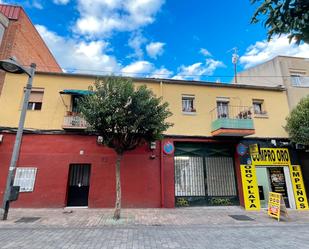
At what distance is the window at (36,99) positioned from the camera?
10.1 meters

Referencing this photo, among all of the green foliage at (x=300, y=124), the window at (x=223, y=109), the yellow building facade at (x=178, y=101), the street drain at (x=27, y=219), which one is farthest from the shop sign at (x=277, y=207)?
the street drain at (x=27, y=219)

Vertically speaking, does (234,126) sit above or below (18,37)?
below

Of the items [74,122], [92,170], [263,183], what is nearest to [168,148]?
[92,170]

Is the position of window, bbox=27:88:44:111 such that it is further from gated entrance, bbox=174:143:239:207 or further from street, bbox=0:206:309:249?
gated entrance, bbox=174:143:239:207

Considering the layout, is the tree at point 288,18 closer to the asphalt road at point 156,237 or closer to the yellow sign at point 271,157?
the asphalt road at point 156,237

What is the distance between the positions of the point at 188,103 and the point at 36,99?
8834 millimetres

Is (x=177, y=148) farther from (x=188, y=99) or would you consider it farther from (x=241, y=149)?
(x=241, y=149)

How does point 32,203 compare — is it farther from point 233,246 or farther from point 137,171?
point 233,246

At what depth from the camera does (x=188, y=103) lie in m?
11.3

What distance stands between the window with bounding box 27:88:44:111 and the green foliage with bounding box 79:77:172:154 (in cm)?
411

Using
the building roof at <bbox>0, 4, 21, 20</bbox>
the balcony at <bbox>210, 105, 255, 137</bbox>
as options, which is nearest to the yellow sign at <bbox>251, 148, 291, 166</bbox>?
the balcony at <bbox>210, 105, 255, 137</bbox>

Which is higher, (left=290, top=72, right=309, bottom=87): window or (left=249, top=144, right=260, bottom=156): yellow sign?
(left=290, top=72, right=309, bottom=87): window

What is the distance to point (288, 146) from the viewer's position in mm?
11023

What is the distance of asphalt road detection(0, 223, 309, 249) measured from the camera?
4.96 meters
